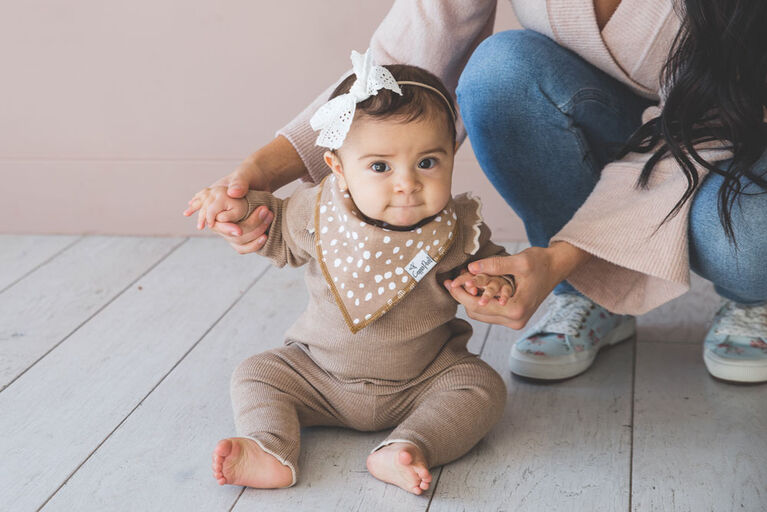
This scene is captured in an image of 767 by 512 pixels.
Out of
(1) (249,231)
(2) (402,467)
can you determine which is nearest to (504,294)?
(2) (402,467)

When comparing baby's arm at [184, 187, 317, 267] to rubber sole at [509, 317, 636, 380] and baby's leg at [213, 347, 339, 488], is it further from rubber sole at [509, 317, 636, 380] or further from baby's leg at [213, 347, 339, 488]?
rubber sole at [509, 317, 636, 380]

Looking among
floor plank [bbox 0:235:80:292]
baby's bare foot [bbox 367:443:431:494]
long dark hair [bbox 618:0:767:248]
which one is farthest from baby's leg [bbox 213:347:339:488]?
floor plank [bbox 0:235:80:292]

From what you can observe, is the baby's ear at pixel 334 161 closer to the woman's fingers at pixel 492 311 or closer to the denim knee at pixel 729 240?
the woman's fingers at pixel 492 311

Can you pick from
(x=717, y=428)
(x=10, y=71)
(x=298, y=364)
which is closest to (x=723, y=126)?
(x=717, y=428)

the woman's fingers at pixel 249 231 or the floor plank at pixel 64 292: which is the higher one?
the woman's fingers at pixel 249 231

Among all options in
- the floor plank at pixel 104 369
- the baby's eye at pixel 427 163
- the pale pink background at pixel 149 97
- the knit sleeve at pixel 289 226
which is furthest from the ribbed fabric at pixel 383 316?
the pale pink background at pixel 149 97

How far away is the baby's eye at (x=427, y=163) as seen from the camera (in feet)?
3.45

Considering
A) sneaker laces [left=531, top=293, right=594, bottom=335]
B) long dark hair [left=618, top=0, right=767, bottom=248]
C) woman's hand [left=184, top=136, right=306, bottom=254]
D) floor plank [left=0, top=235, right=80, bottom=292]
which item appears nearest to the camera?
long dark hair [left=618, top=0, right=767, bottom=248]

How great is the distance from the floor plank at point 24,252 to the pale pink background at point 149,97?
44mm

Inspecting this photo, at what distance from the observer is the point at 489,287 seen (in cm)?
103

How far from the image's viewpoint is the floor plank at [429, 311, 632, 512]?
3.39 ft

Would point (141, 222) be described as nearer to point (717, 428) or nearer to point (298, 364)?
point (298, 364)

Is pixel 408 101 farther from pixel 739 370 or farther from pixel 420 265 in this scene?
pixel 739 370

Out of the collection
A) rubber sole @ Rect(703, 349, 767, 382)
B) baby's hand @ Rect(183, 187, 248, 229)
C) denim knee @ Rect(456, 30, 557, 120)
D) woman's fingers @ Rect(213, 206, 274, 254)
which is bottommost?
rubber sole @ Rect(703, 349, 767, 382)
